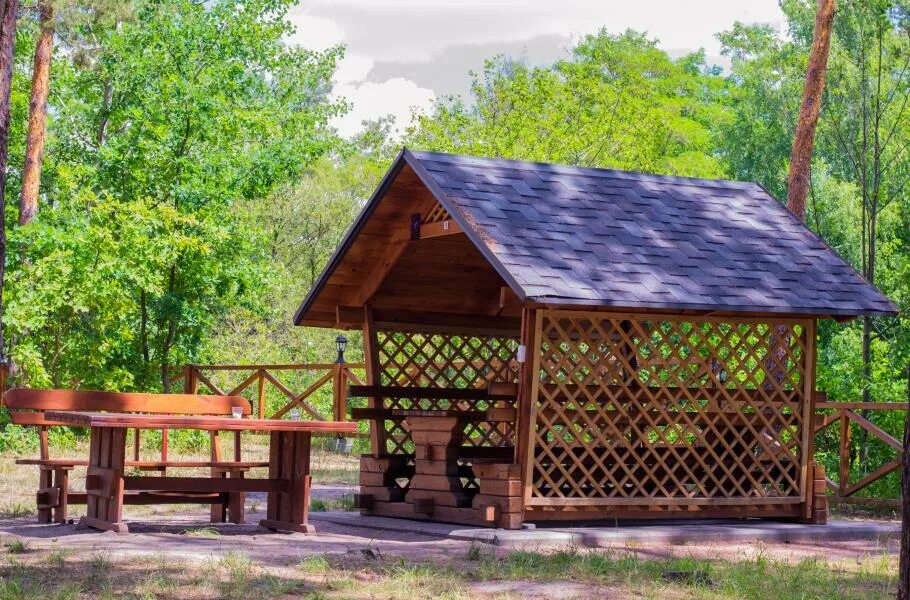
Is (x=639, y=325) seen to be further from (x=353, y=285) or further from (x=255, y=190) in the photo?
(x=255, y=190)

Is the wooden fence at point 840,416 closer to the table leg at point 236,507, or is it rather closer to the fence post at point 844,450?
the fence post at point 844,450

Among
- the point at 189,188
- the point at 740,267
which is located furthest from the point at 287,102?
the point at 740,267

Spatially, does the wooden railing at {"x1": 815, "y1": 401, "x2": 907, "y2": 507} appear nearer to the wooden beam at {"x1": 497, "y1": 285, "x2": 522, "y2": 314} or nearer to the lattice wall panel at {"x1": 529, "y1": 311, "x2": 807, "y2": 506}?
the lattice wall panel at {"x1": 529, "y1": 311, "x2": 807, "y2": 506}

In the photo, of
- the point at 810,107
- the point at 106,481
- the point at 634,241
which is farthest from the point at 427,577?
the point at 810,107

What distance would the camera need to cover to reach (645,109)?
27750 millimetres

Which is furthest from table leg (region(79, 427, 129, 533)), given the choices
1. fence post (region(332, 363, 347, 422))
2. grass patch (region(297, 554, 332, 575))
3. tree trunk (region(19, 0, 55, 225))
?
tree trunk (region(19, 0, 55, 225))

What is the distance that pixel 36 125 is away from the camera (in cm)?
1975

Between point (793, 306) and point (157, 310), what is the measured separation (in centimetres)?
1063

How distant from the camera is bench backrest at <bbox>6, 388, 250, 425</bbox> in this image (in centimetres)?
888

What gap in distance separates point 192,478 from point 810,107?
33.7 ft

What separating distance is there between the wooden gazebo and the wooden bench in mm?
1644

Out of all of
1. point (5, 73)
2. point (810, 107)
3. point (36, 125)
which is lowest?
point (5, 73)

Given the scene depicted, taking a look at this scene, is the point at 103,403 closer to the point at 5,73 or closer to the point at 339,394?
the point at 5,73

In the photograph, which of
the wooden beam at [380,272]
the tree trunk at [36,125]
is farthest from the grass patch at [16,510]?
the tree trunk at [36,125]
